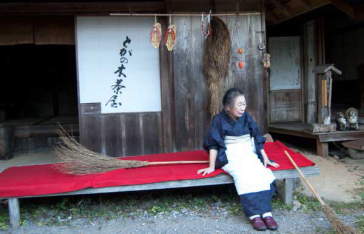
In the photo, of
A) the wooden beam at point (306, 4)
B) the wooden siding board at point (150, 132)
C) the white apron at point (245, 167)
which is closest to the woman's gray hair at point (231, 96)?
the white apron at point (245, 167)

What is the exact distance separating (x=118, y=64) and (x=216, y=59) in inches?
60.4

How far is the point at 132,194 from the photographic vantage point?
14.6 feet

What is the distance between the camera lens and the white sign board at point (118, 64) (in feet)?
18.2

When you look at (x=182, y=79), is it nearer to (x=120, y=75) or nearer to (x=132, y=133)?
(x=120, y=75)

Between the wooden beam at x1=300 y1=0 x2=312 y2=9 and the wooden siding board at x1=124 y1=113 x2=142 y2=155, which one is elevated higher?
the wooden beam at x1=300 y1=0 x2=312 y2=9

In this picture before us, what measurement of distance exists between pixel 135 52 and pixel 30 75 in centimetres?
692

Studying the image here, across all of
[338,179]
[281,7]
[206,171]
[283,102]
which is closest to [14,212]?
[206,171]

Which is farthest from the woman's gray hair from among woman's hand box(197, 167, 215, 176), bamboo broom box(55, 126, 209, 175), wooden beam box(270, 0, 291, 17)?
wooden beam box(270, 0, 291, 17)

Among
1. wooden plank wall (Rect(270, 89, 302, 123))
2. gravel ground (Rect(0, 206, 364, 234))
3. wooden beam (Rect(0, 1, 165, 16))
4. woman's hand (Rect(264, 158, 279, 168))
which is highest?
wooden beam (Rect(0, 1, 165, 16))

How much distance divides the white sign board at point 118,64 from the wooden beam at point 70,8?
167mm

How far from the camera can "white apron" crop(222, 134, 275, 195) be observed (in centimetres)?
355

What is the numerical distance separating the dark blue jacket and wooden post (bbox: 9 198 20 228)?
2.04 m

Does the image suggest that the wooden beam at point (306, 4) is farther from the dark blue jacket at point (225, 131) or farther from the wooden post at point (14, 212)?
the wooden post at point (14, 212)

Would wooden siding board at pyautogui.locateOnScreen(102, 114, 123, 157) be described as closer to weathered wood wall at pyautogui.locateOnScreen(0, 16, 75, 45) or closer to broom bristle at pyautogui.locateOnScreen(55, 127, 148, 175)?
broom bristle at pyautogui.locateOnScreen(55, 127, 148, 175)
